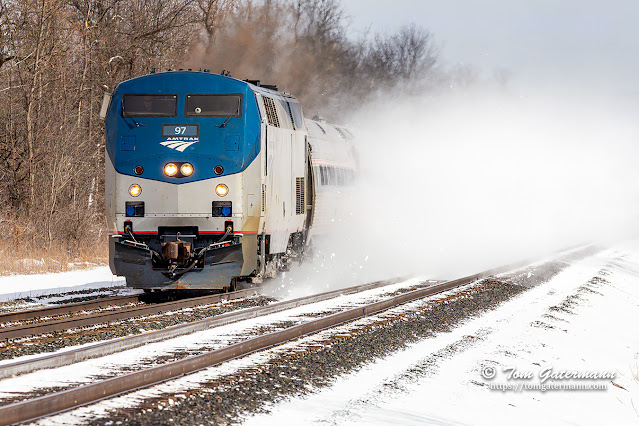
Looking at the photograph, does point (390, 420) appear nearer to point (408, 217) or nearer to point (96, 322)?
point (96, 322)

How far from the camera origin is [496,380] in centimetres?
821

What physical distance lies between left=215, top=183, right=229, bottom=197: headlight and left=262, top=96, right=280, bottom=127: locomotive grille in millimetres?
1660

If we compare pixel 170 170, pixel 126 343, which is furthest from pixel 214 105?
pixel 126 343

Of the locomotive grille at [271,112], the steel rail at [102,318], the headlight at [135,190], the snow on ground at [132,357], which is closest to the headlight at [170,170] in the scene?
the headlight at [135,190]

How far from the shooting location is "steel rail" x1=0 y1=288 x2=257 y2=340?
30.9 ft

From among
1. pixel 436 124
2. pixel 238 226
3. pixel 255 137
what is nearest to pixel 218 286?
pixel 238 226

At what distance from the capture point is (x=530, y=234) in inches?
2083

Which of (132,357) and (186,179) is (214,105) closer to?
(186,179)

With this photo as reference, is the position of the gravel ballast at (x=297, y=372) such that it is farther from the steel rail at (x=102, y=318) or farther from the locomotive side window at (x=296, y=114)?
the locomotive side window at (x=296, y=114)

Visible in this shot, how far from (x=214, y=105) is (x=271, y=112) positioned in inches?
49.1

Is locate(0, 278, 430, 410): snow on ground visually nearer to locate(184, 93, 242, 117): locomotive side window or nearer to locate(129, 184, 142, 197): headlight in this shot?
locate(129, 184, 142, 197): headlight

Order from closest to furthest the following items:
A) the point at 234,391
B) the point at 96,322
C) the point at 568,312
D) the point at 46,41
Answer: the point at 234,391, the point at 96,322, the point at 568,312, the point at 46,41

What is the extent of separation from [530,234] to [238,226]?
43.0 meters

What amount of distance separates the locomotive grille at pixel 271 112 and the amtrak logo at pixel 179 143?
1.50 m
